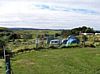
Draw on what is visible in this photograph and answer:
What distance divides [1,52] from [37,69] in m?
13.9

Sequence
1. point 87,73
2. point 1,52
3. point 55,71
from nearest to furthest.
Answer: point 87,73, point 55,71, point 1,52

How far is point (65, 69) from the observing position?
69.3 feet

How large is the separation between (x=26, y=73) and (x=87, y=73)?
3.86 metres

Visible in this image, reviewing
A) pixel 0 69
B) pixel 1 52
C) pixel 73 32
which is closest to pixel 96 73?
pixel 0 69

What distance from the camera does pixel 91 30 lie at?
101188mm

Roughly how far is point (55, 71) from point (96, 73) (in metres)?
2.79

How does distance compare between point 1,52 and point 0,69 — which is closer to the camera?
point 0,69

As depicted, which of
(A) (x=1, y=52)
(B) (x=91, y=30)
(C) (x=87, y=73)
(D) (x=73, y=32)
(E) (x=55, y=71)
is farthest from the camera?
(B) (x=91, y=30)

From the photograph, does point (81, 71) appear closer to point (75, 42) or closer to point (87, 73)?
point (87, 73)

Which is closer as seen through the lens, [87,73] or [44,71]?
[87,73]

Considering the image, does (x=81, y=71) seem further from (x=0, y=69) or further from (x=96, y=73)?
(x=0, y=69)

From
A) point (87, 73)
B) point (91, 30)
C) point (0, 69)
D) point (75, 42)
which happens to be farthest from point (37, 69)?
point (91, 30)

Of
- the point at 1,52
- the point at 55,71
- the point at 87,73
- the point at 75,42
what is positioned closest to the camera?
the point at 87,73

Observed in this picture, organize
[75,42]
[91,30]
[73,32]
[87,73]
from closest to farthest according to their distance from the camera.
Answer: [87,73]
[75,42]
[73,32]
[91,30]
